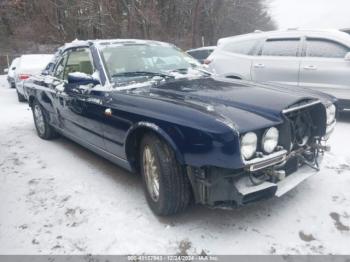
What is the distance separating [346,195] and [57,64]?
427 centimetres

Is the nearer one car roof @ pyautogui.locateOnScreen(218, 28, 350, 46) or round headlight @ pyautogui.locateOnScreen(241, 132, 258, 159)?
round headlight @ pyautogui.locateOnScreen(241, 132, 258, 159)

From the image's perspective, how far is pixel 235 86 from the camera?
3.45 m

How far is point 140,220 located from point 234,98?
4.62 feet

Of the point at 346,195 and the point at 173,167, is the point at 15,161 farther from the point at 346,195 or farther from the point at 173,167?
the point at 346,195

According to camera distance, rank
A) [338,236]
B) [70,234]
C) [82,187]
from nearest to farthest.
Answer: [338,236], [70,234], [82,187]

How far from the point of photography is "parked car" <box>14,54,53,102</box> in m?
10.3

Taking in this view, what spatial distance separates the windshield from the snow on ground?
1273 mm

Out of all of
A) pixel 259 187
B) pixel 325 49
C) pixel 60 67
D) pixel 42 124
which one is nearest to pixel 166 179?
pixel 259 187

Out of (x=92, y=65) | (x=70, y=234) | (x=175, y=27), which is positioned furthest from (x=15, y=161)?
(x=175, y=27)

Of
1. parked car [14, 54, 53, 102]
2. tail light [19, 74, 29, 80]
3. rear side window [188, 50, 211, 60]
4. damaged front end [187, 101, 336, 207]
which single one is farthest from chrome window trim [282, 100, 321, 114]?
rear side window [188, 50, 211, 60]

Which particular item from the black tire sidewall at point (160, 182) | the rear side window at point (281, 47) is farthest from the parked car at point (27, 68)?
the black tire sidewall at point (160, 182)

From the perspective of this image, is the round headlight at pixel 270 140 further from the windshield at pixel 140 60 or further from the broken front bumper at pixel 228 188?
the windshield at pixel 140 60

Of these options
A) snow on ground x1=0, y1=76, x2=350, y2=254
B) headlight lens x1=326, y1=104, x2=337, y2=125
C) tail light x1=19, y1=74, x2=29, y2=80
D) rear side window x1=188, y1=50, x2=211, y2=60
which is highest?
headlight lens x1=326, y1=104, x2=337, y2=125

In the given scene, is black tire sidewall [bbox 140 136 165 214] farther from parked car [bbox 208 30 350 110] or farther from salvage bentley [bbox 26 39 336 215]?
parked car [bbox 208 30 350 110]
